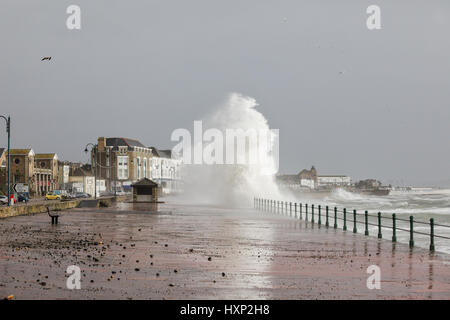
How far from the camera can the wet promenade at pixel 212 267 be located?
10.2 meters

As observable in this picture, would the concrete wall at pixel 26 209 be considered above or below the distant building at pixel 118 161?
below

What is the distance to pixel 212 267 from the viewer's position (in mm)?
13461

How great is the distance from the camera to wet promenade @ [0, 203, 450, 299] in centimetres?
1016

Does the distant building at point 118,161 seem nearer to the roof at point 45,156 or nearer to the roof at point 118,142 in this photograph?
the roof at point 118,142

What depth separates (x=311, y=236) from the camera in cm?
2342

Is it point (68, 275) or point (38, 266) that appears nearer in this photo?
point (68, 275)

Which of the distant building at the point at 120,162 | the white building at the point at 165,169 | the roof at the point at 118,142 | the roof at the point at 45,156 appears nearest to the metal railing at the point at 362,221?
the roof at the point at 45,156

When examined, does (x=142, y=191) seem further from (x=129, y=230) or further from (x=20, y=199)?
(x=129, y=230)
